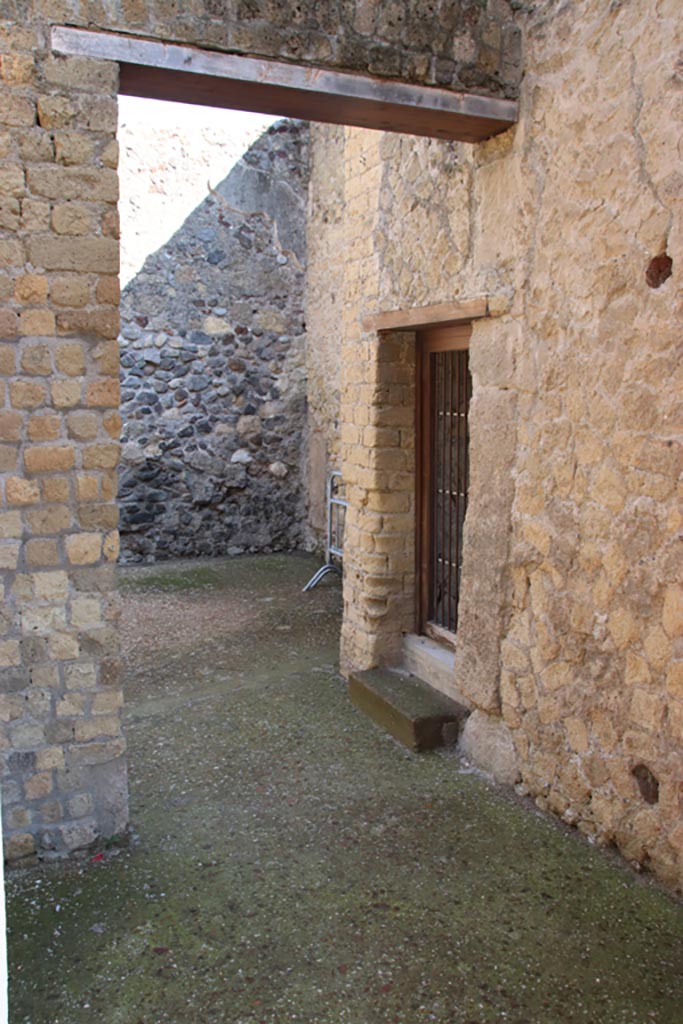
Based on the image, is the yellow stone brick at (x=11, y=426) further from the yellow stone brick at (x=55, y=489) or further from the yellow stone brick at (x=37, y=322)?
the yellow stone brick at (x=37, y=322)

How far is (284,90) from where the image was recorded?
361 cm

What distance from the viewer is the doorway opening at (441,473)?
16.6 ft

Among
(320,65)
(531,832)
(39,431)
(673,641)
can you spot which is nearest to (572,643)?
(673,641)

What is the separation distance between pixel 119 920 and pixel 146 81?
3153 millimetres

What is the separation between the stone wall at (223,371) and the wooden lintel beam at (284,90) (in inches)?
209

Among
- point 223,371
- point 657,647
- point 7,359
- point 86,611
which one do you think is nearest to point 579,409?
point 657,647

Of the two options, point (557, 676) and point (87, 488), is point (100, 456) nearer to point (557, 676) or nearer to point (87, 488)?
Answer: point (87, 488)

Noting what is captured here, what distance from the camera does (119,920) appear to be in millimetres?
3252

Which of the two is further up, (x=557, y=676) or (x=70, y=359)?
(x=70, y=359)

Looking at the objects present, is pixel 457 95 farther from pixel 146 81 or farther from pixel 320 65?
pixel 146 81

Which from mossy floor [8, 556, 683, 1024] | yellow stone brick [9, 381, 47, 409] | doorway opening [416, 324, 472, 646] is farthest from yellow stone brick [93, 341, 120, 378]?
doorway opening [416, 324, 472, 646]

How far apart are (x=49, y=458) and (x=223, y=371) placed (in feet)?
19.9

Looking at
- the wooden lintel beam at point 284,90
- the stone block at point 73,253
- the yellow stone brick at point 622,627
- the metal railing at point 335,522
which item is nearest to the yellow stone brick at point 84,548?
the stone block at point 73,253

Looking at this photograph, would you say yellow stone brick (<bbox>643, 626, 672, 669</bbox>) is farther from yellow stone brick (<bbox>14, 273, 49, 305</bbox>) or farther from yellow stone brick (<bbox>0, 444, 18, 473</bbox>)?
yellow stone brick (<bbox>14, 273, 49, 305</bbox>)
